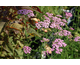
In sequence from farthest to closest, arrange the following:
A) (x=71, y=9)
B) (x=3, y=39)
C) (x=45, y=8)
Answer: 1. (x=71, y=9)
2. (x=45, y=8)
3. (x=3, y=39)

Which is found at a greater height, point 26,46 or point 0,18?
point 0,18


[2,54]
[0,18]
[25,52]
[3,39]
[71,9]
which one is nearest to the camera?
[0,18]

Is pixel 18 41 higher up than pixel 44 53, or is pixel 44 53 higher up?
pixel 18 41

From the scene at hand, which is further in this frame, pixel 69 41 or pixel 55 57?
pixel 69 41

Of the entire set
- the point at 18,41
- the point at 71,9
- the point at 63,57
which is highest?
the point at 71,9

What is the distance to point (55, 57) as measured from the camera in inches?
61.4

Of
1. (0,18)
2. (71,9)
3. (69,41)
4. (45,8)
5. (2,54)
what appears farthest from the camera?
(71,9)

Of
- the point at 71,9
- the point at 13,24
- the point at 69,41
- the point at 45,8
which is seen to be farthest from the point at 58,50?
the point at 71,9

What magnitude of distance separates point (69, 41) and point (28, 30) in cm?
79

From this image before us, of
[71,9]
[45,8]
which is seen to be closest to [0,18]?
[45,8]

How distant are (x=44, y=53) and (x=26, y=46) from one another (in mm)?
272

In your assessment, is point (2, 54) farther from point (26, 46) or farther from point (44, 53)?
point (44, 53)

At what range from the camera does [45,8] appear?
223cm

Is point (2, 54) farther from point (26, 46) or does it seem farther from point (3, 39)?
point (26, 46)
